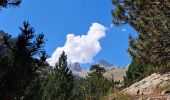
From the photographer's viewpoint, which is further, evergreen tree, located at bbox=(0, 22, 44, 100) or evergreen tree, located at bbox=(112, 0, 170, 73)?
evergreen tree, located at bbox=(112, 0, 170, 73)

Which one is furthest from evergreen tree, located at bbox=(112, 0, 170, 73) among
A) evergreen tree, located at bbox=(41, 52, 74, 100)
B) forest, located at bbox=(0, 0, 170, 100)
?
evergreen tree, located at bbox=(41, 52, 74, 100)

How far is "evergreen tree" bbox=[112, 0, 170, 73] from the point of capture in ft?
54.0

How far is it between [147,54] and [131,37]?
5.74ft

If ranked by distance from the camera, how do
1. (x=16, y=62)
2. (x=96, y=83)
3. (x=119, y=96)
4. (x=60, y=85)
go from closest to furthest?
1. (x=16, y=62)
2. (x=119, y=96)
3. (x=60, y=85)
4. (x=96, y=83)

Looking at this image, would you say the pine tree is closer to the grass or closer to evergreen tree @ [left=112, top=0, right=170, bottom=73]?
the grass

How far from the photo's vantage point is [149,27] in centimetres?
1775

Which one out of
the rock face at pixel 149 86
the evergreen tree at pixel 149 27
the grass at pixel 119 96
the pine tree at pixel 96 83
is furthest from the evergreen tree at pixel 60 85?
the pine tree at pixel 96 83

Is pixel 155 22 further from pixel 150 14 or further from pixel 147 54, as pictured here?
pixel 147 54

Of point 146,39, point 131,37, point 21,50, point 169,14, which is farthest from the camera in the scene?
point 131,37

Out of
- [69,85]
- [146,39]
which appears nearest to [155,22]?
[146,39]

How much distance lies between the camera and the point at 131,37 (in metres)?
21.9

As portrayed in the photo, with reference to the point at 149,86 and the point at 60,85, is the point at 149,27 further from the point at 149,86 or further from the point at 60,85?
the point at 60,85

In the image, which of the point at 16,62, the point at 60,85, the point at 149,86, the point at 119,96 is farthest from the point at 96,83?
the point at 16,62

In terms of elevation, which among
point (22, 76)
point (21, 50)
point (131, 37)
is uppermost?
point (131, 37)
